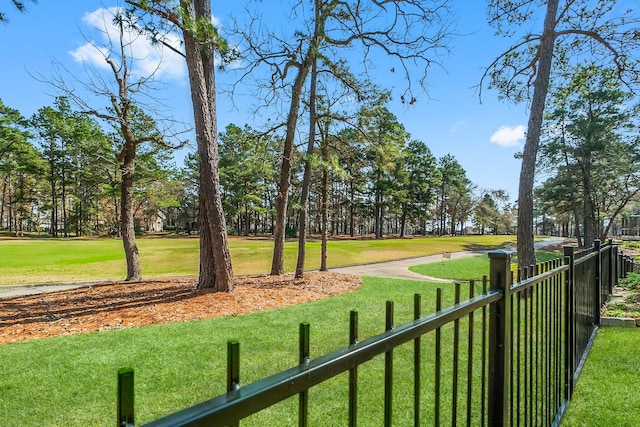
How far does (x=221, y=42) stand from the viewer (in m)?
7.65

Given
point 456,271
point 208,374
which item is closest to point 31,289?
point 208,374

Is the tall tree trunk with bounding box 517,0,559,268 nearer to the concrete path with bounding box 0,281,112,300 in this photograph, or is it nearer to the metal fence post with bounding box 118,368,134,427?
the metal fence post with bounding box 118,368,134,427

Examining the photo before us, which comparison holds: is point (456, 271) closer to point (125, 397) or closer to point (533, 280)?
point (533, 280)

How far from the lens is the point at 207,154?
8.06 meters

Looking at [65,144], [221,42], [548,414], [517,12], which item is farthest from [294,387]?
[65,144]

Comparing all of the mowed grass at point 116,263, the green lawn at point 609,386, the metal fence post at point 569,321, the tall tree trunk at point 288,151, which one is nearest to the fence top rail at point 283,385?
the metal fence post at point 569,321

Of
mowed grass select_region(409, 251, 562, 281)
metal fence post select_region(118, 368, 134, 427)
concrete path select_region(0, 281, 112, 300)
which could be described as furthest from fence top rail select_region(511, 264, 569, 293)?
concrete path select_region(0, 281, 112, 300)

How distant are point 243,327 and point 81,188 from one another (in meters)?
43.0

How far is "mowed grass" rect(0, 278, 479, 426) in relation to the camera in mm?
3139

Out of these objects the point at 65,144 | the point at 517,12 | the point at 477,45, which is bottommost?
the point at 477,45

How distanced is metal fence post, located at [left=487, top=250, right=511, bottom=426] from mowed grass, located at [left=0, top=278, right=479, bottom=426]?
1319 millimetres

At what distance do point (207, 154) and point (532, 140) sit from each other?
24.6 feet

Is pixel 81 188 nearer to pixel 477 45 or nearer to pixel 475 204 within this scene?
pixel 477 45

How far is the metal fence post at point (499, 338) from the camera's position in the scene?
1.86 meters
